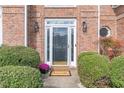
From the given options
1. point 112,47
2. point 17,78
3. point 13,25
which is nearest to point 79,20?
point 112,47

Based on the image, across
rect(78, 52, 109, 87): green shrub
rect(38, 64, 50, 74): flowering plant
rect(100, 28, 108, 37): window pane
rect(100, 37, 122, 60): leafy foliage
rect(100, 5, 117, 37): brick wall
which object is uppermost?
rect(100, 5, 117, 37): brick wall

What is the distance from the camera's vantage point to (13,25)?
1459 cm

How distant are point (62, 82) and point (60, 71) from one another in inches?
127

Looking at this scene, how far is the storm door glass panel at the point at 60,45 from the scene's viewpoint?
16.2 m

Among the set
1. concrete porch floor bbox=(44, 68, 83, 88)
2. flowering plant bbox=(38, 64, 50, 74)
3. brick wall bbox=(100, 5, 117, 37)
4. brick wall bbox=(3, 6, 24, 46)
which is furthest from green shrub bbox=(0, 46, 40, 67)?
brick wall bbox=(100, 5, 117, 37)

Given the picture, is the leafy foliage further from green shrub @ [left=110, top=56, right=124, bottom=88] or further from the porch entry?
green shrub @ [left=110, top=56, right=124, bottom=88]

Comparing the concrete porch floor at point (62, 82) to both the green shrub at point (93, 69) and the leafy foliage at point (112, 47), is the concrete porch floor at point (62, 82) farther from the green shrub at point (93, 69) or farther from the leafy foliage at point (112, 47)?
the leafy foliage at point (112, 47)

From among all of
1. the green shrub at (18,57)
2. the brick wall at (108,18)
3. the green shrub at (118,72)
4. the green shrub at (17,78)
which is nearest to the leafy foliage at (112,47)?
the brick wall at (108,18)

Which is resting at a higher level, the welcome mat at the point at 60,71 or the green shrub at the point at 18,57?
the green shrub at the point at 18,57

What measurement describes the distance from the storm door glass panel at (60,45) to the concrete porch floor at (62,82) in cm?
274

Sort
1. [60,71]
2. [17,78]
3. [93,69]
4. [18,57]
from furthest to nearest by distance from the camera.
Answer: [60,71] → [18,57] → [93,69] → [17,78]

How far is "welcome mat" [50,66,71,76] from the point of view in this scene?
13.8m

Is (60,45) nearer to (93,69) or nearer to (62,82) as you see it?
(62,82)
